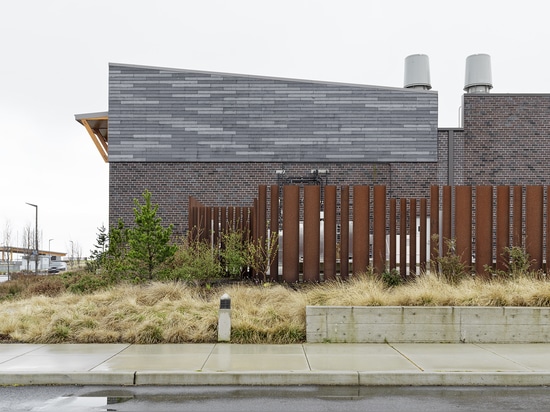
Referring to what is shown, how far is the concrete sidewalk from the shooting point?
7820 mm

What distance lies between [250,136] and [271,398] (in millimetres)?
19564

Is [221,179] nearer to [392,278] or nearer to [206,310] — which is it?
[392,278]

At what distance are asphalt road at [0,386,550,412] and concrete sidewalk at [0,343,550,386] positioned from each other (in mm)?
185

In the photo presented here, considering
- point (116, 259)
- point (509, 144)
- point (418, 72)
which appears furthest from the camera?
point (418, 72)

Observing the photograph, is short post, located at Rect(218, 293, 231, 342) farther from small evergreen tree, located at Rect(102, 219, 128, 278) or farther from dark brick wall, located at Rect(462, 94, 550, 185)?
dark brick wall, located at Rect(462, 94, 550, 185)

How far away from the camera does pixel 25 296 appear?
1542 centimetres

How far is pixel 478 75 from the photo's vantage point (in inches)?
1221

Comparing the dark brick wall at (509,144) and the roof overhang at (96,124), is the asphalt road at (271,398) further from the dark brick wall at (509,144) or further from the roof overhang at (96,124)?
the roof overhang at (96,124)

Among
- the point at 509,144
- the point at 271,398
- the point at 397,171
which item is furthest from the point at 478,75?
the point at 271,398

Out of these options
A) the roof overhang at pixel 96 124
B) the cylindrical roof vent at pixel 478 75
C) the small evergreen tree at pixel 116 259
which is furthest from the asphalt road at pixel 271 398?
the cylindrical roof vent at pixel 478 75

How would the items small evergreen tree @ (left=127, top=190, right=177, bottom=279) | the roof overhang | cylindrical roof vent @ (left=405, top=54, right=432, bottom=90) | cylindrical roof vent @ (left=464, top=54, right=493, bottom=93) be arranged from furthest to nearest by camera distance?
cylindrical roof vent @ (left=464, top=54, right=493, bottom=93), cylindrical roof vent @ (left=405, top=54, right=432, bottom=90), the roof overhang, small evergreen tree @ (left=127, top=190, right=177, bottom=279)

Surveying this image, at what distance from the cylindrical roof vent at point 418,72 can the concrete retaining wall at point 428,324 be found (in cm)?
2202

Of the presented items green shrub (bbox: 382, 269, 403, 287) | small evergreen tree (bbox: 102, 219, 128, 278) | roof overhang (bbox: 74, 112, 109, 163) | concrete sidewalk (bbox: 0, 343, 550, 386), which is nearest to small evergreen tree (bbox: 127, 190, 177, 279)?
small evergreen tree (bbox: 102, 219, 128, 278)

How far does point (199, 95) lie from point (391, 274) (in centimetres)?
1540
